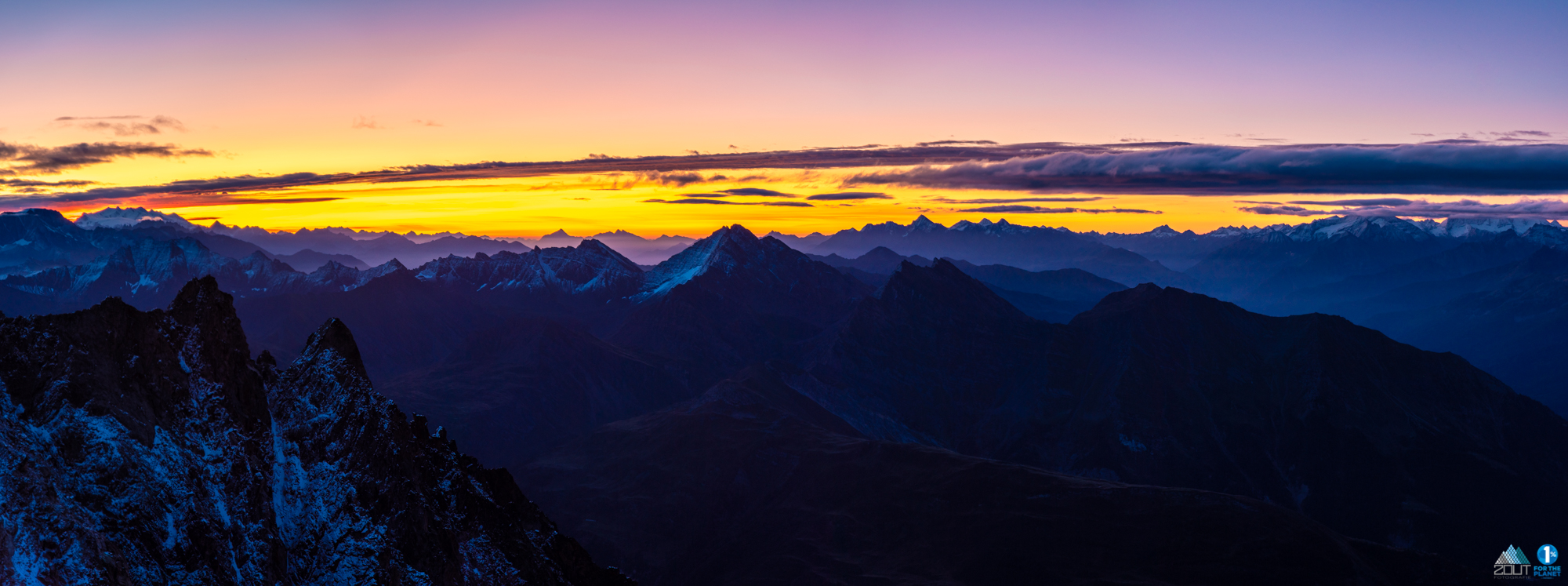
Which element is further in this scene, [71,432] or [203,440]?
[203,440]

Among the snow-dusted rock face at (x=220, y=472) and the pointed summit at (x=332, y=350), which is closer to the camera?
the snow-dusted rock face at (x=220, y=472)

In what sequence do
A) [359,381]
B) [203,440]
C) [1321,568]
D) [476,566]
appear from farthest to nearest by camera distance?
[1321,568]
[359,381]
[476,566]
[203,440]

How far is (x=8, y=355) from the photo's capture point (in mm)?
81438

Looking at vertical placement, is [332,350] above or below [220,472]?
above

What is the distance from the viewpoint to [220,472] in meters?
89.8

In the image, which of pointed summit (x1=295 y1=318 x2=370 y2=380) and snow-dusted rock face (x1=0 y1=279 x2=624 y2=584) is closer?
snow-dusted rock face (x1=0 y1=279 x2=624 y2=584)

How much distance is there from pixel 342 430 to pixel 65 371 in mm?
26988

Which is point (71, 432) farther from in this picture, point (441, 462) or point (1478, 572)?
point (1478, 572)

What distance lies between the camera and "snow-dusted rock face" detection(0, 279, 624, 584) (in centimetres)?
7412

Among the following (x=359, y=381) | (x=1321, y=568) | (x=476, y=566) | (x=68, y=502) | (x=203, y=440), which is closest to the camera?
(x=68, y=502)

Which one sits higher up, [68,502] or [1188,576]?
[68,502]

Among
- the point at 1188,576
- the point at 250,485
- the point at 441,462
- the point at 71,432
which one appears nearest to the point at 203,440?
the point at 250,485

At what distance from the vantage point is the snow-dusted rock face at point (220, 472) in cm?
7412

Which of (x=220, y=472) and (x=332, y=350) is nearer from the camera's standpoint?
(x=220, y=472)
